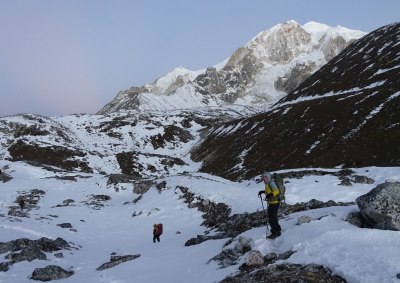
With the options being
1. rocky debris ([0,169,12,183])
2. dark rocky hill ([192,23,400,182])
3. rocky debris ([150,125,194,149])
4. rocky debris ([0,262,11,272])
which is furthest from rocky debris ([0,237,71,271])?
rocky debris ([150,125,194,149])

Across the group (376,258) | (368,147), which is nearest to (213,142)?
(368,147)

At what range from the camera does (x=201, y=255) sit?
1731cm

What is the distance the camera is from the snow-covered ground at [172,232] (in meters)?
12.0

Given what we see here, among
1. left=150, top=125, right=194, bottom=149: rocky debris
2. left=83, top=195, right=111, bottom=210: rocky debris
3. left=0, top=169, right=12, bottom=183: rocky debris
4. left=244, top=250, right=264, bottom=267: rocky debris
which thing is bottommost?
left=244, top=250, right=264, bottom=267: rocky debris

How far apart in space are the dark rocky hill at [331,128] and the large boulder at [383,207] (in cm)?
3763

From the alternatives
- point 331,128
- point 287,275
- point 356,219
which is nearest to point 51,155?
point 331,128

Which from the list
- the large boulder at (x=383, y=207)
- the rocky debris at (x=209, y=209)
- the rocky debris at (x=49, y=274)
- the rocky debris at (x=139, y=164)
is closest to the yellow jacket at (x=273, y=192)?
the large boulder at (x=383, y=207)

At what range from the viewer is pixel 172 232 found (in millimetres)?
30141

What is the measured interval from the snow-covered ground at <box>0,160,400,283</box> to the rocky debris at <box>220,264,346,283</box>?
0.92ft

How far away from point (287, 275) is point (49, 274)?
11.9 meters

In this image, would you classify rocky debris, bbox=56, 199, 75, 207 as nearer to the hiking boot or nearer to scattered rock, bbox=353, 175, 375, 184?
scattered rock, bbox=353, 175, 375, 184

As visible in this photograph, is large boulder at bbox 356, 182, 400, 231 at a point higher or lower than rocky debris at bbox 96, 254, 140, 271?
higher

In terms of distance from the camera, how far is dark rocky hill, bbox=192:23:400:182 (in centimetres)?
5841

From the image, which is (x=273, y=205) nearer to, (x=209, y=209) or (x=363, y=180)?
(x=209, y=209)
